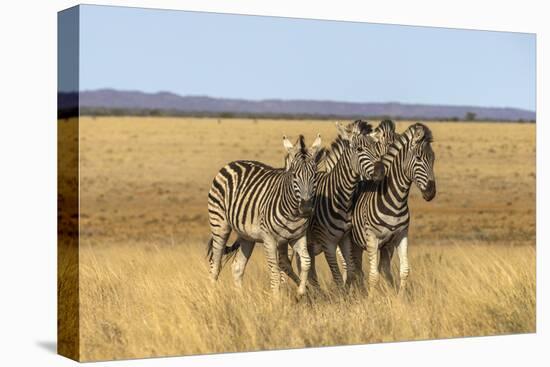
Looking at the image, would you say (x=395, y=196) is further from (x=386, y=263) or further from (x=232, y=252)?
(x=232, y=252)

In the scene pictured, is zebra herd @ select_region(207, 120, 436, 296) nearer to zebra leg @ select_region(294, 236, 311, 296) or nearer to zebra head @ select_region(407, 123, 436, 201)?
zebra head @ select_region(407, 123, 436, 201)

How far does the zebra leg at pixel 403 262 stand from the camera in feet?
46.0

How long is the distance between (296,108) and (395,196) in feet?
6.80

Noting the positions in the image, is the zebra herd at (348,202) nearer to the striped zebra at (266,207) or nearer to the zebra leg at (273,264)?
the striped zebra at (266,207)

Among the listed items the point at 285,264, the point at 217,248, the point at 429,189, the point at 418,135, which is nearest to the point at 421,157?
the point at 418,135

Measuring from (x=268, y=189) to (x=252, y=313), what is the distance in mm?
1507

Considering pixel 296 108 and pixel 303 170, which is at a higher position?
pixel 296 108

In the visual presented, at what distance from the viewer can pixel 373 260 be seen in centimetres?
1390

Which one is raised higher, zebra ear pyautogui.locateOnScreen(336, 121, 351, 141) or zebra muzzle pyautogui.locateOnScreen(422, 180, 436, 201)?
zebra ear pyautogui.locateOnScreen(336, 121, 351, 141)

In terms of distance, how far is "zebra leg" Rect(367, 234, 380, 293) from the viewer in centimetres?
1391

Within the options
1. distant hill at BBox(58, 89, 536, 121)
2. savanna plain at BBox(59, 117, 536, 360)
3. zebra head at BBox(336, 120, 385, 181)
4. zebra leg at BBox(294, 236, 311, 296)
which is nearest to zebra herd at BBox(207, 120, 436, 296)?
zebra head at BBox(336, 120, 385, 181)

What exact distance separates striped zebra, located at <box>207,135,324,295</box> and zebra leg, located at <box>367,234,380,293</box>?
0.99m

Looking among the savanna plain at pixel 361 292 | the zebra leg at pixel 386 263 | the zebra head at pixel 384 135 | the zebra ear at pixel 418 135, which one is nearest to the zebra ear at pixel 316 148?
the zebra head at pixel 384 135

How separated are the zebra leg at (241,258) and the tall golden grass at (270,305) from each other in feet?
0.34
